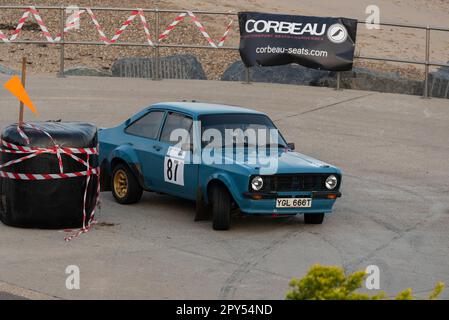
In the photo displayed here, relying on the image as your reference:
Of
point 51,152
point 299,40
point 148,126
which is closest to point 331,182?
point 148,126

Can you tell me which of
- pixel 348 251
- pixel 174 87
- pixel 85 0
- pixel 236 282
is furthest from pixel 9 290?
pixel 85 0

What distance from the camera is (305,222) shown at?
1436 cm

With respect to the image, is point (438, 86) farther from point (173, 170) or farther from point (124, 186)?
point (173, 170)

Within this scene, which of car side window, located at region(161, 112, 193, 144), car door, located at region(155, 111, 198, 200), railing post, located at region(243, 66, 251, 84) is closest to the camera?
car door, located at region(155, 111, 198, 200)

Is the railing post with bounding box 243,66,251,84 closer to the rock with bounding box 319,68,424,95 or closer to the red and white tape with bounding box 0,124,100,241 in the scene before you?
the rock with bounding box 319,68,424,95

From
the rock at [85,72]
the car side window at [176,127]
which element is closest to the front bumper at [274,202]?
the car side window at [176,127]

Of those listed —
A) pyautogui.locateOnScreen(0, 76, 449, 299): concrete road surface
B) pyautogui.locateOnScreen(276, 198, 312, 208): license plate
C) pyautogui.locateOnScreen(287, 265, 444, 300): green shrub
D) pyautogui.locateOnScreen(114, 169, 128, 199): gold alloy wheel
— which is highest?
pyautogui.locateOnScreen(287, 265, 444, 300): green shrub

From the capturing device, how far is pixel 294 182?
13617 millimetres

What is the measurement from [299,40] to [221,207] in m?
11.6

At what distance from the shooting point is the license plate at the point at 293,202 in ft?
44.4

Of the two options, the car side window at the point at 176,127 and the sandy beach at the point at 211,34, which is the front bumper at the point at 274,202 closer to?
the car side window at the point at 176,127

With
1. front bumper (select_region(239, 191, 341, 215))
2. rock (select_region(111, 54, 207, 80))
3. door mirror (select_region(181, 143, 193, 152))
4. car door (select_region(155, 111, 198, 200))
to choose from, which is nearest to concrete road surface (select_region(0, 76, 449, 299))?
front bumper (select_region(239, 191, 341, 215))

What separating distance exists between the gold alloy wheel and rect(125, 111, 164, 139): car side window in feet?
1.91

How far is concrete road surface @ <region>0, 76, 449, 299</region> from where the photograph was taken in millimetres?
11391
